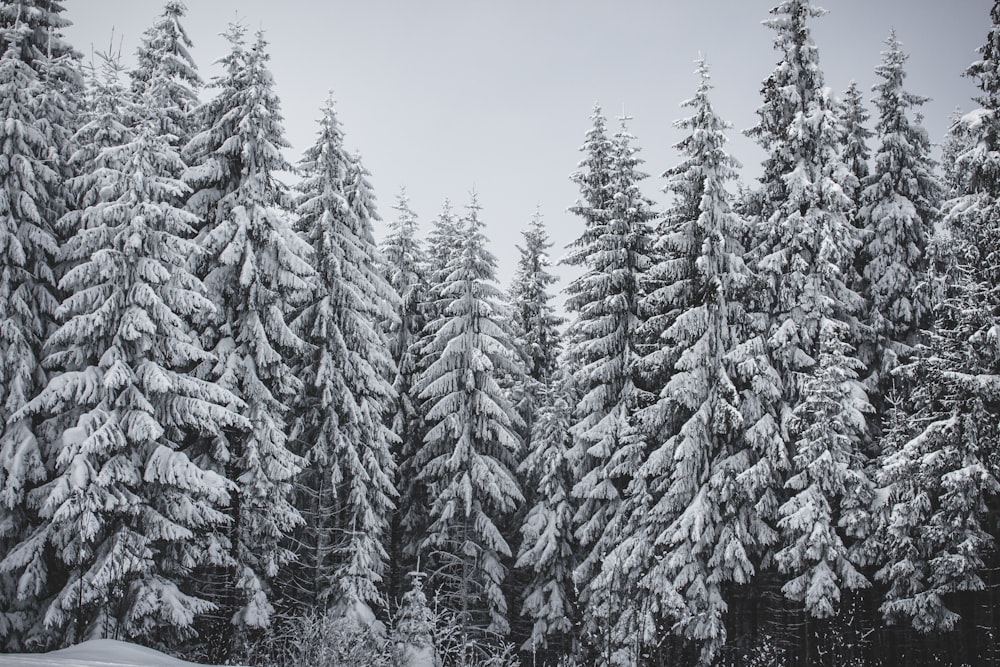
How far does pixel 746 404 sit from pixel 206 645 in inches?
636

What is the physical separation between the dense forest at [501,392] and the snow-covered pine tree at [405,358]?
0.51 m

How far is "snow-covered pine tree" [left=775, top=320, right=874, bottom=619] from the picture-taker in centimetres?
1792

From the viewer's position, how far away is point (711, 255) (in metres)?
22.0

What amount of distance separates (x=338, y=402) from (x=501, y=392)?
6549 mm

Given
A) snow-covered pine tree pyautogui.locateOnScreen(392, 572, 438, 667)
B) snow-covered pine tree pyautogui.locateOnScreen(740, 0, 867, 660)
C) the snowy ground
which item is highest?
snow-covered pine tree pyautogui.locateOnScreen(740, 0, 867, 660)

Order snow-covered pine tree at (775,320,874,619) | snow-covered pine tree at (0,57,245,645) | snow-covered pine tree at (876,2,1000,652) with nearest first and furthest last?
snow-covered pine tree at (0,57,245,645) → snow-covered pine tree at (876,2,1000,652) → snow-covered pine tree at (775,320,874,619)

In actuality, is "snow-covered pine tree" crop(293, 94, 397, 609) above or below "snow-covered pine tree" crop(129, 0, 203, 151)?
below

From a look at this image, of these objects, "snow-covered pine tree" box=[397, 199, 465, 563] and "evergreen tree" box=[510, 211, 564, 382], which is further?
"evergreen tree" box=[510, 211, 564, 382]

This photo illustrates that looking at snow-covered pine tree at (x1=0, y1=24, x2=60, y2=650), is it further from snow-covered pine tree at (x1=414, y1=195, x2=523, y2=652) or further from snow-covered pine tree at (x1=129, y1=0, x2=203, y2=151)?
snow-covered pine tree at (x1=414, y1=195, x2=523, y2=652)

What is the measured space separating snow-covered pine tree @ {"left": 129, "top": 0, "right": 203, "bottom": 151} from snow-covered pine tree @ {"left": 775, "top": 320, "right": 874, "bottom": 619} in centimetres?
1961

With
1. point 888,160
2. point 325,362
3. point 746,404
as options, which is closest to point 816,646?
point 746,404

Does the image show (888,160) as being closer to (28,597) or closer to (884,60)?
(884,60)

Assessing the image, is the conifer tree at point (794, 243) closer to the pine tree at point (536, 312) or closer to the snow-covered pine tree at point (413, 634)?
the pine tree at point (536, 312)

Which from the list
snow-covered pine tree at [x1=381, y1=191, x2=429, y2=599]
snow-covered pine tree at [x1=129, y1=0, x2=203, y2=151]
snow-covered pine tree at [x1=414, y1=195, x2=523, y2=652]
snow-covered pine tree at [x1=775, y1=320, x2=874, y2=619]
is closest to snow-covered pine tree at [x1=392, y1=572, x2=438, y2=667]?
snow-covered pine tree at [x1=775, y1=320, x2=874, y2=619]
